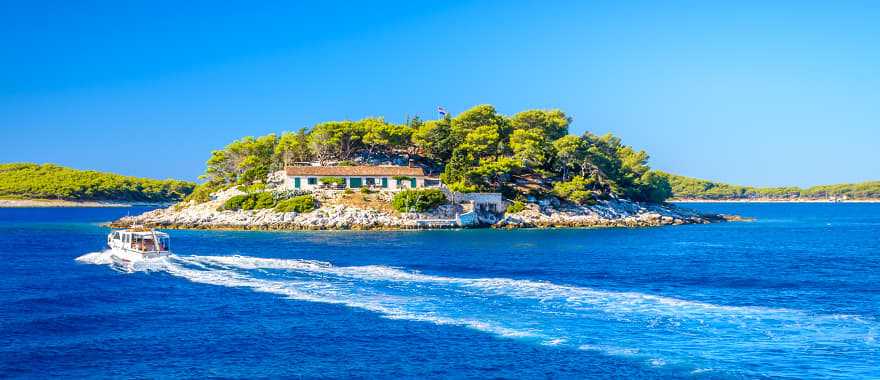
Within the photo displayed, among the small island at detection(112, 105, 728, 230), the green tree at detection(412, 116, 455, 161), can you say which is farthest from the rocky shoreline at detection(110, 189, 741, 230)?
the green tree at detection(412, 116, 455, 161)

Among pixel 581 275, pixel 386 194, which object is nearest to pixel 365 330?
pixel 581 275

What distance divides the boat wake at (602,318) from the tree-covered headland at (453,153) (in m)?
72.4

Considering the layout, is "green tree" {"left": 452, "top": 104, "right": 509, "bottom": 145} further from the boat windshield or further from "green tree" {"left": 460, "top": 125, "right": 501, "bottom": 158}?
the boat windshield

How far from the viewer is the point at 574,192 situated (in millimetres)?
113000

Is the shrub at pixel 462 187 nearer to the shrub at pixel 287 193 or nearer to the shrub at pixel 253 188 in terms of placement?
the shrub at pixel 287 193

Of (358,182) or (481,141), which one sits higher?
(481,141)

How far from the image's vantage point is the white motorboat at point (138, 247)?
56.8 metres

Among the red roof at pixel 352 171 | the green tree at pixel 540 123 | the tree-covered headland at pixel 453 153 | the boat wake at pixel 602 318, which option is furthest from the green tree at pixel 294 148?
the boat wake at pixel 602 318

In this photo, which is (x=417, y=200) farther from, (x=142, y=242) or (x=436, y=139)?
(x=142, y=242)

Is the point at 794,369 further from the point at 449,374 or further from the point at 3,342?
the point at 3,342

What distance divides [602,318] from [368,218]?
67.3 m

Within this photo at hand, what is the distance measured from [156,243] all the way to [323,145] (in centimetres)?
6807

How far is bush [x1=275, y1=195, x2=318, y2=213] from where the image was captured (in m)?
99.3

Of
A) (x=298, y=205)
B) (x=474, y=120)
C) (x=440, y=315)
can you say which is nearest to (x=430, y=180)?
(x=298, y=205)
